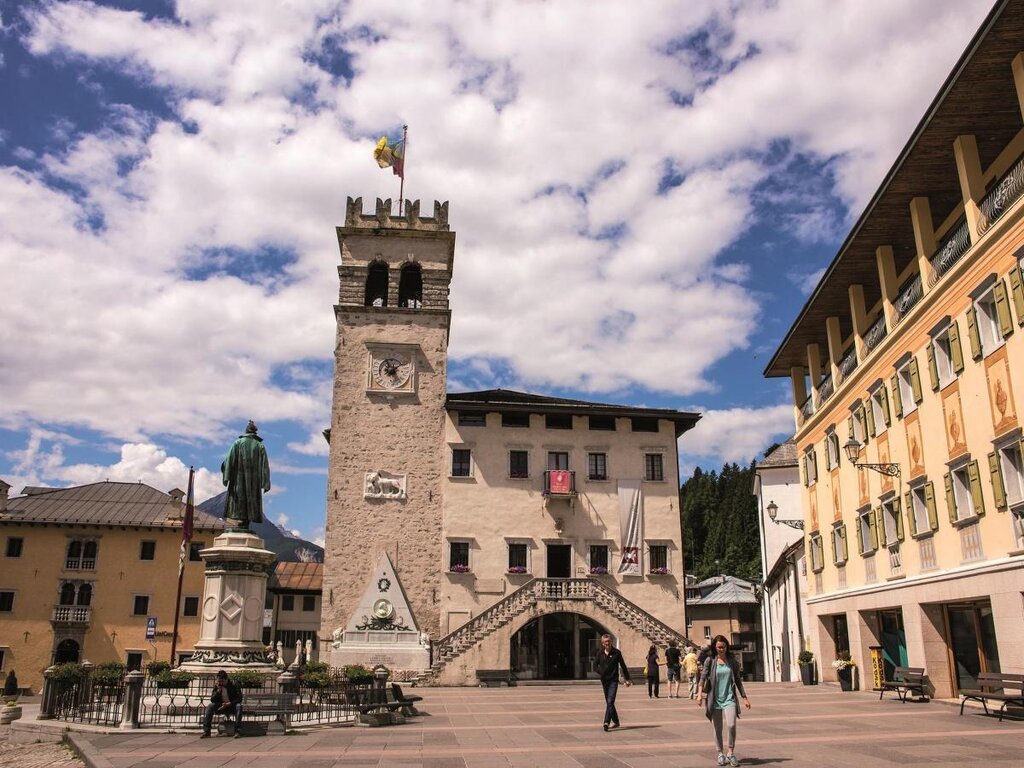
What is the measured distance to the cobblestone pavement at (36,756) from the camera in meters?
13.7

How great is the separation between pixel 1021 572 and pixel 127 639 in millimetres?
48124

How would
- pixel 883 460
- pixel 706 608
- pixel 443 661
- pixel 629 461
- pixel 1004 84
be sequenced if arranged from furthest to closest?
pixel 706 608 → pixel 629 461 → pixel 443 661 → pixel 883 460 → pixel 1004 84

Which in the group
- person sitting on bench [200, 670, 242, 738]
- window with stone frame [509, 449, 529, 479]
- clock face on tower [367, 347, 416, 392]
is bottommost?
person sitting on bench [200, 670, 242, 738]

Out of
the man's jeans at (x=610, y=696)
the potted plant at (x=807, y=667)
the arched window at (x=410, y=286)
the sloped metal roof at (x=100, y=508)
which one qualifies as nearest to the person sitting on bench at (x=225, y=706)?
the man's jeans at (x=610, y=696)

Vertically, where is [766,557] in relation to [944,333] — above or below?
below

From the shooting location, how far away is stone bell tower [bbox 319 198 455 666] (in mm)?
40719

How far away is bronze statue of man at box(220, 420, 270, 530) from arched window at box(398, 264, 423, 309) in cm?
2387

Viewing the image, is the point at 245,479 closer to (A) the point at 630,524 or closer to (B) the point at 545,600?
(B) the point at 545,600

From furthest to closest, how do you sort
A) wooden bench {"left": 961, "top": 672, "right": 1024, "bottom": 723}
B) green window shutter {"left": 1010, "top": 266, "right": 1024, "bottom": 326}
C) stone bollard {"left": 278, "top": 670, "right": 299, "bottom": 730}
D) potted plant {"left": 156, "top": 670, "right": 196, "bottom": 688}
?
potted plant {"left": 156, "top": 670, "right": 196, "bottom": 688} → stone bollard {"left": 278, "top": 670, "right": 299, "bottom": 730} → green window shutter {"left": 1010, "top": 266, "right": 1024, "bottom": 326} → wooden bench {"left": 961, "top": 672, "right": 1024, "bottom": 723}

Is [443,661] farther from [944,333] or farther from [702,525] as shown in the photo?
[702,525]

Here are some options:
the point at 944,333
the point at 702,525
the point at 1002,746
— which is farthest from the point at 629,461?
the point at 702,525

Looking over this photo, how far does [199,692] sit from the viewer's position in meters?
19.1

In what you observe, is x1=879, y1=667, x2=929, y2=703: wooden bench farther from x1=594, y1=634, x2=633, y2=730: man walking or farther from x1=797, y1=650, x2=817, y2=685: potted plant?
x1=797, y1=650, x2=817, y2=685: potted plant

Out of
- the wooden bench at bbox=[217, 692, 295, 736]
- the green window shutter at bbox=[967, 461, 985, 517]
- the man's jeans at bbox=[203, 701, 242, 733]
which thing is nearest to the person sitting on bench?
the man's jeans at bbox=[203, 701, 242, 733]
